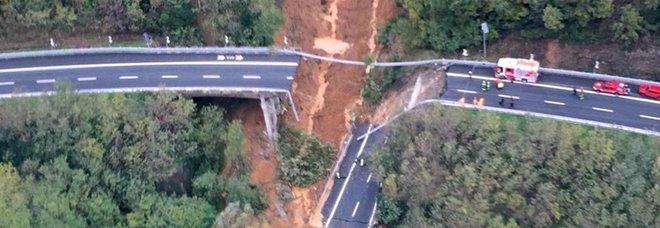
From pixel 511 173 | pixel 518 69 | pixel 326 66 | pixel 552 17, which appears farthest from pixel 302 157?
pixel 552 17

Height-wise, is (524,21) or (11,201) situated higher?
(524,21)

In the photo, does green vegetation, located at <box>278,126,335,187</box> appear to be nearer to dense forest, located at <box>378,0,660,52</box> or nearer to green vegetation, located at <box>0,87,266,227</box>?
green vegetation, located at <box>0,87,266,227</box>

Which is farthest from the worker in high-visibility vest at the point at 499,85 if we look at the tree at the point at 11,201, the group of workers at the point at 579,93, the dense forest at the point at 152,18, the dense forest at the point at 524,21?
the tree at the point at 11,201

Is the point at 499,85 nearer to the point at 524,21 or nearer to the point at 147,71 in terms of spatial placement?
the point at 524,21

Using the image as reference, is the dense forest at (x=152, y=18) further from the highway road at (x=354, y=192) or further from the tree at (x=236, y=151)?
the highway road at (x=354, y=192)

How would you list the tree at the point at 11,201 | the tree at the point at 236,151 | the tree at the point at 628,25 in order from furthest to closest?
the tree at the point at 236,151
the tree at the point at 628,25
the tree at the point at 11,201

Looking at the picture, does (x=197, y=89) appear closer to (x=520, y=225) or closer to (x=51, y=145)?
(x=51, y=145)
